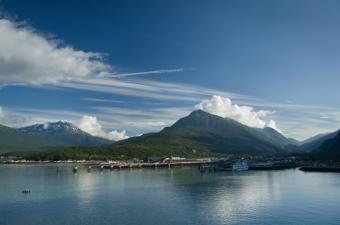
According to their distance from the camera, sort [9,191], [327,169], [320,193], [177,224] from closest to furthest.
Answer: [177,224], [320,193], [9,191], [327,169]

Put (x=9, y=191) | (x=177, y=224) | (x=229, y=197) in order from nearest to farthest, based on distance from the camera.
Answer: (x=177, y=224) < (x=229, y=197) < (x=9, y=191)

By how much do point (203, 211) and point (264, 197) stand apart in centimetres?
1737

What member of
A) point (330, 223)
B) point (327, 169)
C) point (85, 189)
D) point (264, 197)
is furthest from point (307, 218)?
point (327, 169)

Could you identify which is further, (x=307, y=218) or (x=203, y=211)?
(x=203, y=211)

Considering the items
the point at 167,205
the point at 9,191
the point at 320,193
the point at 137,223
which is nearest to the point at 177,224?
the point at 137,223

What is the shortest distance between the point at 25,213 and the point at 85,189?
29.4 m

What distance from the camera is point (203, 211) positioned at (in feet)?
190

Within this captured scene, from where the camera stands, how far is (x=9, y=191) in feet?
276

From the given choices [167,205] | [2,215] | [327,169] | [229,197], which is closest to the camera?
[2,215]

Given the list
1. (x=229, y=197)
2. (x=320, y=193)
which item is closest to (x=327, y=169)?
(x=320, y=193)

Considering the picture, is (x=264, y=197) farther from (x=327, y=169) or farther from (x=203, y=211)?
(x=327, y=169)

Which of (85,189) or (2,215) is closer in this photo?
(2,215)

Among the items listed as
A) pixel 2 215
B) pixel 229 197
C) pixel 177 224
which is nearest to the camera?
pixel 177 224

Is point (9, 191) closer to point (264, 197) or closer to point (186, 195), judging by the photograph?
point (186, 195)
